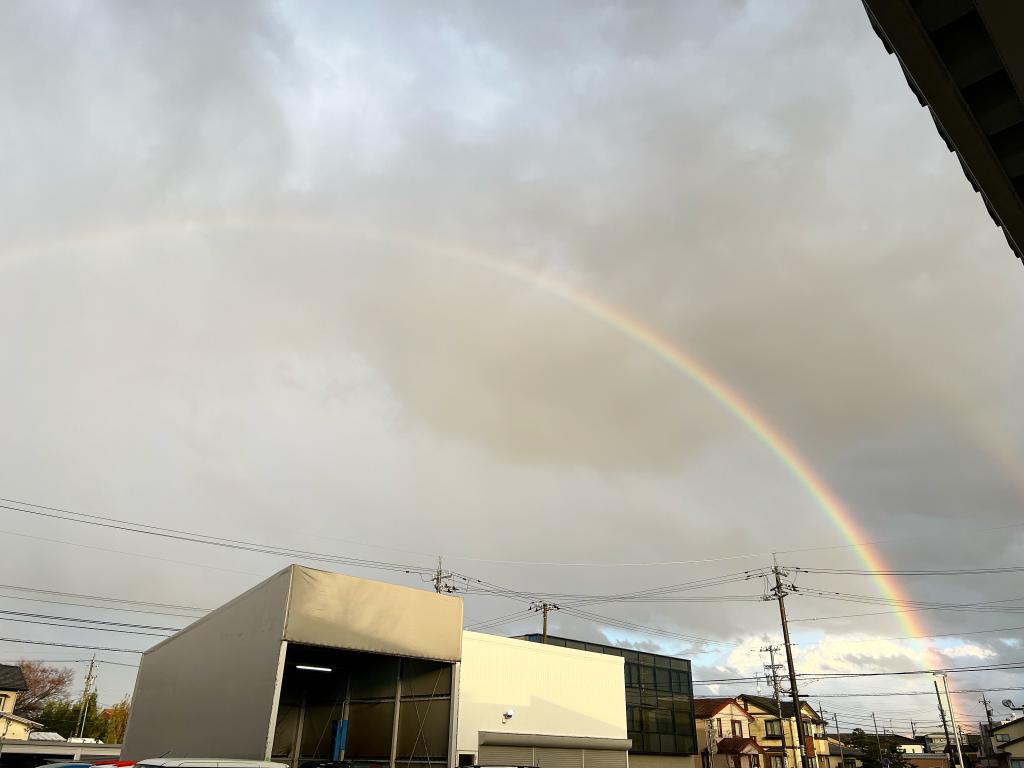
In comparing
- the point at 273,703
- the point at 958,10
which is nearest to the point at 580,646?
the point at 273,703

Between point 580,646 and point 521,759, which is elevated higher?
point 580,646

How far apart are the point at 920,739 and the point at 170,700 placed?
482ft

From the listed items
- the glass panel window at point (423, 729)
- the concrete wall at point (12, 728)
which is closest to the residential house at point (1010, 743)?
the glass panel window at point (423, 729)

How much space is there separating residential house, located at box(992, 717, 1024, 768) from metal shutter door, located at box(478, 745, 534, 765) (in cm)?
6126

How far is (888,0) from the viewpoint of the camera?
5.38 meters

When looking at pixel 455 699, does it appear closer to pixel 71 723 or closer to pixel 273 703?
pixel 273 703

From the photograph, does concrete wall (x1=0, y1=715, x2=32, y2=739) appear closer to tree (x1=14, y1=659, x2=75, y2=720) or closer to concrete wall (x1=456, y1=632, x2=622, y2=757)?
tree (x1=14, y1=659, x2=75, y2=720)

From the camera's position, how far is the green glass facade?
114 feet

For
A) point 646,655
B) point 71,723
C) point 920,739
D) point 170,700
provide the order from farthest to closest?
point 920,739, point 71,723, point 646,655, point 170,700

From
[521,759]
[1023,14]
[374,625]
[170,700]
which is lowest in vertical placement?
[521,759]

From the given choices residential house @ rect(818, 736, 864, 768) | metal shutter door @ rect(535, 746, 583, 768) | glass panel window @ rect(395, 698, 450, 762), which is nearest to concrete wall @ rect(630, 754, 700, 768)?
metal shutter door @ rect(535, 746, 583, 768)

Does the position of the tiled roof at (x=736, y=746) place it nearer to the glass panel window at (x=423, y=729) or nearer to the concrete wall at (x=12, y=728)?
the glass panel window at (x=423, y=729)

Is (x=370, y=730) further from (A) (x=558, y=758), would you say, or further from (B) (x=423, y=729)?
(A) (x=558, y=758)

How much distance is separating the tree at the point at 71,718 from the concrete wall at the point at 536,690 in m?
73.4
